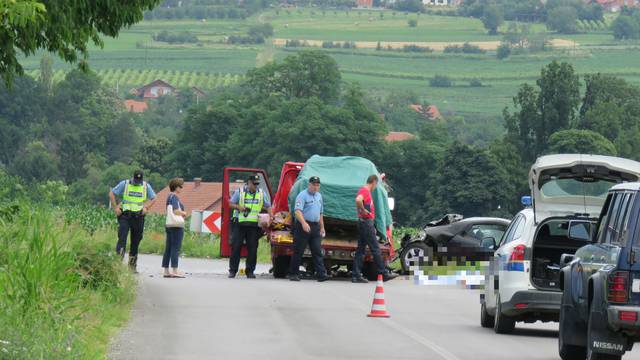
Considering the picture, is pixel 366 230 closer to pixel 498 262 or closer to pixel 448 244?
pixel 448 244

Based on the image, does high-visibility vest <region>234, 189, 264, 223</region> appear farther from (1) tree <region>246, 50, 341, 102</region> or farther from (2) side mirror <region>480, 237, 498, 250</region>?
(1) tree <region>246, 50, 341, 102</region>

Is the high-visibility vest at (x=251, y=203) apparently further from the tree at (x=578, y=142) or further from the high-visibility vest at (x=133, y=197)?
the tree at (x=578, y=142)

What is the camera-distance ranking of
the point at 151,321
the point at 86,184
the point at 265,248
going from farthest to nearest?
the point at 86,184, the point at 265,248, the point at 151,321

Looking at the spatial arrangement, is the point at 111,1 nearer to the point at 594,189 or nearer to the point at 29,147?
the point at 594,189

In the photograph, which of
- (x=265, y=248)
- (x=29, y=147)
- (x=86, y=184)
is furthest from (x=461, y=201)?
(x=265, y=248)

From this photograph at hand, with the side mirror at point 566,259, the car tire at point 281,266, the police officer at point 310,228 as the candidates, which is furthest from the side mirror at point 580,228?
the car tire at point 281,266

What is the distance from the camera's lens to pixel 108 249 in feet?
65.5

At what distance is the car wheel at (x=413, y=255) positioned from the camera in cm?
3161

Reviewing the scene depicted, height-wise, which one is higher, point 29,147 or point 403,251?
point 403,251

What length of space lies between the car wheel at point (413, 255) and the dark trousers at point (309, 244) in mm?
4217

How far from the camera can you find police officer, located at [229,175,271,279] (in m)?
27.8

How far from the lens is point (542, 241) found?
18.6m

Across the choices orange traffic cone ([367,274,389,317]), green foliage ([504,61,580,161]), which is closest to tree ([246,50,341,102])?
green foliage ([504,61,580,161])

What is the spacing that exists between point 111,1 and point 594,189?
671 cm
